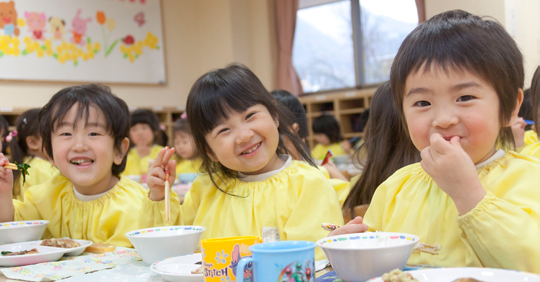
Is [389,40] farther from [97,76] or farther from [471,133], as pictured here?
[471,133]

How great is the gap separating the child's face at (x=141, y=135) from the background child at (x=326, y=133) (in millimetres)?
1995

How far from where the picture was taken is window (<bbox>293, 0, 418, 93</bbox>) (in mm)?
6188

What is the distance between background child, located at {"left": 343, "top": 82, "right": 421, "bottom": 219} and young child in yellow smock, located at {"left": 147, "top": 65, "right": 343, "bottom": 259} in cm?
41

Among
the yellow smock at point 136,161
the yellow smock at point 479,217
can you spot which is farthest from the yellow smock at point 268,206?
the yellow smock at point 136,161

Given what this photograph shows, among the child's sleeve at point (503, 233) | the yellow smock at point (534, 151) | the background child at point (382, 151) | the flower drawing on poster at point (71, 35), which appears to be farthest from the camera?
the flower drawing on poster at point (71, 35)

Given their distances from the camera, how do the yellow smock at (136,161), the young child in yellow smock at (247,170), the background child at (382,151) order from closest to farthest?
the young child in yellow smock at (247,170) < the background child at (382,151) < the yellow smock at (136,161)

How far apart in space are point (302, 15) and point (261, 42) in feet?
2.34

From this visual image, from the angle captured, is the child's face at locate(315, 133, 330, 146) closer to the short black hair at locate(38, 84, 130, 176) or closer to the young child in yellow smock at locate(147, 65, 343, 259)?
the short black hair at locate(38, 84, 130, 176)

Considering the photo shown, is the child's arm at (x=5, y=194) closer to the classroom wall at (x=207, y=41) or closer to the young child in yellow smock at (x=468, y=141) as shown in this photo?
the young child in yellow smock at (x=468, y=141)

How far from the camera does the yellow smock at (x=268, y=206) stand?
4.11 feet

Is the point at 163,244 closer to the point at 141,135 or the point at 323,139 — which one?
the point at 141,135

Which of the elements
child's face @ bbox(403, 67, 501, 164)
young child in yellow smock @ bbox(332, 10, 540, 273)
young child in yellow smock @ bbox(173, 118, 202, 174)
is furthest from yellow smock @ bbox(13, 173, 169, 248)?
young child in yellow smock @ bbox(173, 118, 202, 174)

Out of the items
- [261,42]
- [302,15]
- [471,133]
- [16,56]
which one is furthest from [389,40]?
[471,133]

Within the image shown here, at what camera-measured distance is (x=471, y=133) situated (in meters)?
0.88
